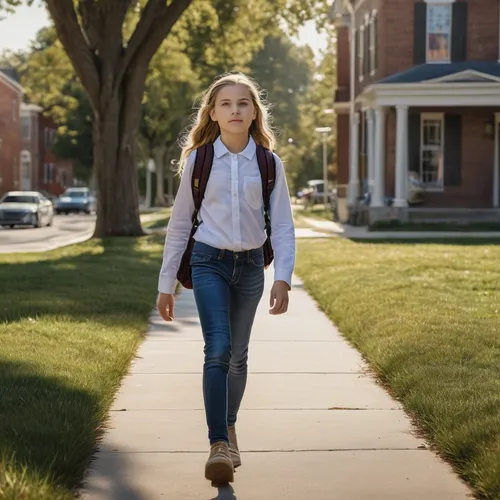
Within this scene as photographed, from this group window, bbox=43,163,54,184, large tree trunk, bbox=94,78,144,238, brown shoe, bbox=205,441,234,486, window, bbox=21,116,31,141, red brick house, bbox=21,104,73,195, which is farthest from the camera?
window, bbox=43,163,54,184

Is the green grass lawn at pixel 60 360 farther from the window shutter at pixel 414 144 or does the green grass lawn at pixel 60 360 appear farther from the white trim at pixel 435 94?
the window shutter at pixel 414 144

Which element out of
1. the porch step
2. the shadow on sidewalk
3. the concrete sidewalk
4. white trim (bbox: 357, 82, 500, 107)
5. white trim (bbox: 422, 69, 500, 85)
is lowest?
the porch step

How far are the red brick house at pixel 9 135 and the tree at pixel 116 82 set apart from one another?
48170 millimetres

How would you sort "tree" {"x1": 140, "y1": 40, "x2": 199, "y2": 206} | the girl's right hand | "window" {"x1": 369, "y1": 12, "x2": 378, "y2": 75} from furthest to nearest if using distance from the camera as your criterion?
"tree" {"x1": 140, "y1": 40, "x2": 199, "y2": 206} → "window" {"x1": 369, "y1": 12, "x2": 378, "y2": 75} → the girl's right hand

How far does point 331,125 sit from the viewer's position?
7594 cm

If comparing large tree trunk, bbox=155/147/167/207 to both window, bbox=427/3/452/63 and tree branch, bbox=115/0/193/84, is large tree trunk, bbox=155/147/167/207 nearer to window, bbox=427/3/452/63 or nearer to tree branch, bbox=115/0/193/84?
Answer: window, bbox=427/3/452/63

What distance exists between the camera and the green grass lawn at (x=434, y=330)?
21.6 feet

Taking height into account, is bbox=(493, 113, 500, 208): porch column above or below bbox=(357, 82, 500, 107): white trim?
below

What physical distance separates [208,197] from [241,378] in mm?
993

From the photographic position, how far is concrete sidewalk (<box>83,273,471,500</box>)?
580 centimetres

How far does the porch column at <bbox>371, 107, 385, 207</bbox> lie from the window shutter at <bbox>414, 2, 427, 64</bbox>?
206 cm

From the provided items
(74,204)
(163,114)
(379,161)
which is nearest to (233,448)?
(379,161)

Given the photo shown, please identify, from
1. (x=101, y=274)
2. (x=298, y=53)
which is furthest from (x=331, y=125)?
(x=101, y=274)

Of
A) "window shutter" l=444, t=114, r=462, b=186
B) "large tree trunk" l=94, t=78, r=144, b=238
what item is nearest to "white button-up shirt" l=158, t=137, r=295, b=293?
"large tree trunk" l=94, t=78, r=144, b=238
